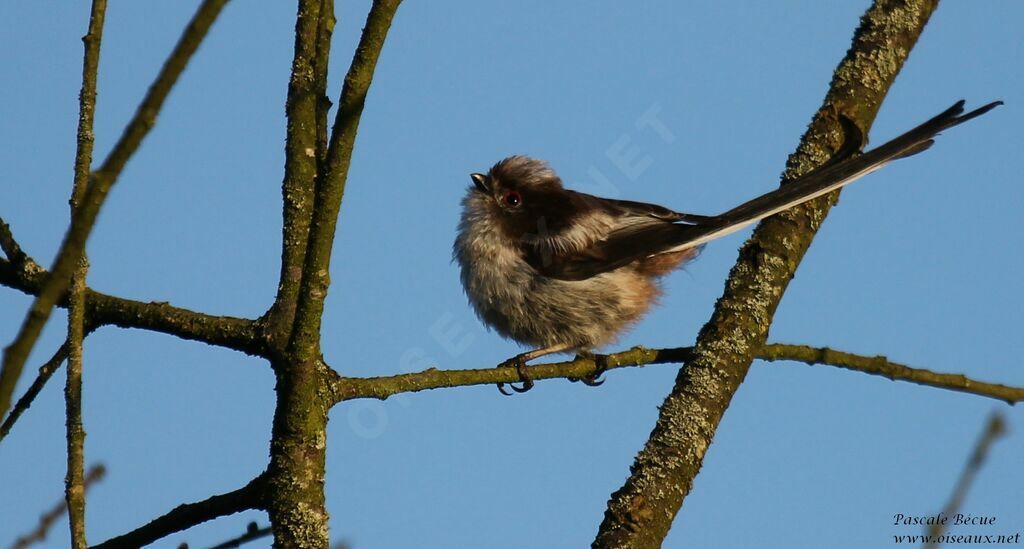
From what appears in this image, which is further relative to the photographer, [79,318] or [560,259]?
[560,259]

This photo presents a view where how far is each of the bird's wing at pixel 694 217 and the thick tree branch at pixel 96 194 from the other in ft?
9.40

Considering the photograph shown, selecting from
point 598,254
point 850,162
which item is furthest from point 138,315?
point 598,254

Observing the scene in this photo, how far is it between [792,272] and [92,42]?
8.25 ft

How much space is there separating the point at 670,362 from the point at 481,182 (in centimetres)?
252

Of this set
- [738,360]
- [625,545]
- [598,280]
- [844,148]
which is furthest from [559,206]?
[625,545]

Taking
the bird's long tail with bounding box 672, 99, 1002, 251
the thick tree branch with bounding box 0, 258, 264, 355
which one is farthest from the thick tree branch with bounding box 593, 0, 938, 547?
the thick tree branch with bounding box 0, 258, 264, 355

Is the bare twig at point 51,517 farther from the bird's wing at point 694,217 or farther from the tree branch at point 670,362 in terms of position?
the bird's wing at point 694,217

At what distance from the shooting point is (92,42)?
8.36 ft

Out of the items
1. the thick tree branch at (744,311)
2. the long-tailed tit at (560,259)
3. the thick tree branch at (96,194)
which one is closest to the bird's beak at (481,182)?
the long-tailed tit at (560,259)

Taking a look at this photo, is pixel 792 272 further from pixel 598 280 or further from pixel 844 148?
pixel 598 280

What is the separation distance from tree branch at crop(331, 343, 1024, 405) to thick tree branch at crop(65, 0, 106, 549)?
69 cm

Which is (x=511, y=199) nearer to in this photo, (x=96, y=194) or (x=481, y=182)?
(x=481, y=182)

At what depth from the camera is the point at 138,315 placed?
331 cm

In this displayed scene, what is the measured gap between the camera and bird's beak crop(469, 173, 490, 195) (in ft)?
20.6
